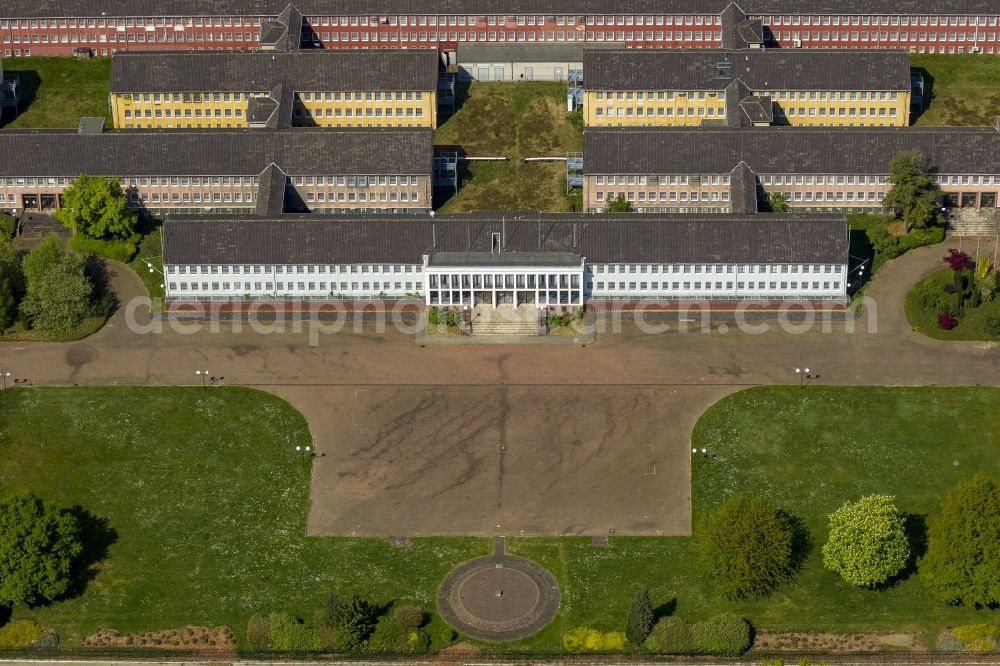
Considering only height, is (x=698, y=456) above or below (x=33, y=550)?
above

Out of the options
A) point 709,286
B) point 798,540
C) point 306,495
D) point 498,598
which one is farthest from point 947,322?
point 306,495

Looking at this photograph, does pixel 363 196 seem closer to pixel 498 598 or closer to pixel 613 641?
pixel 498 598

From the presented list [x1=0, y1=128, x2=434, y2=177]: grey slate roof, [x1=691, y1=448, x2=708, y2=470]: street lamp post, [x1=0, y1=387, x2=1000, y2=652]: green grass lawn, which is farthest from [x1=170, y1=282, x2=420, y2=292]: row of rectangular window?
[x1=691, y1=448, x2=708, y2=470]: street lamp post

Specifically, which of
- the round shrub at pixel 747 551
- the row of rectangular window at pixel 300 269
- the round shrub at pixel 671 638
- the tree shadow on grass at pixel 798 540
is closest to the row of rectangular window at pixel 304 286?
the row of rectangular window at pixel 300 269

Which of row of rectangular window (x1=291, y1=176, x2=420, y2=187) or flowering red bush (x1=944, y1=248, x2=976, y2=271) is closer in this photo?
flowering red bush (x1=944, y1=248, x2=976, y2=271)

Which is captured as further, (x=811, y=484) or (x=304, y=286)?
(x=304, y=286)

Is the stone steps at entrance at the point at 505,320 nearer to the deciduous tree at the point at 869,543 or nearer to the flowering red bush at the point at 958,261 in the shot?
the deciduous tree at the point at 869,543

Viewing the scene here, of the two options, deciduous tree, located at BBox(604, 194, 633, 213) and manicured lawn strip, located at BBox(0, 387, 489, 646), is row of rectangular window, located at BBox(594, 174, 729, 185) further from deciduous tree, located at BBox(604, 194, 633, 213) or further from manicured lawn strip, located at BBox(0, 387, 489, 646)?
manicured lawn strip, located at BBox(0, 387, 489, 646)
